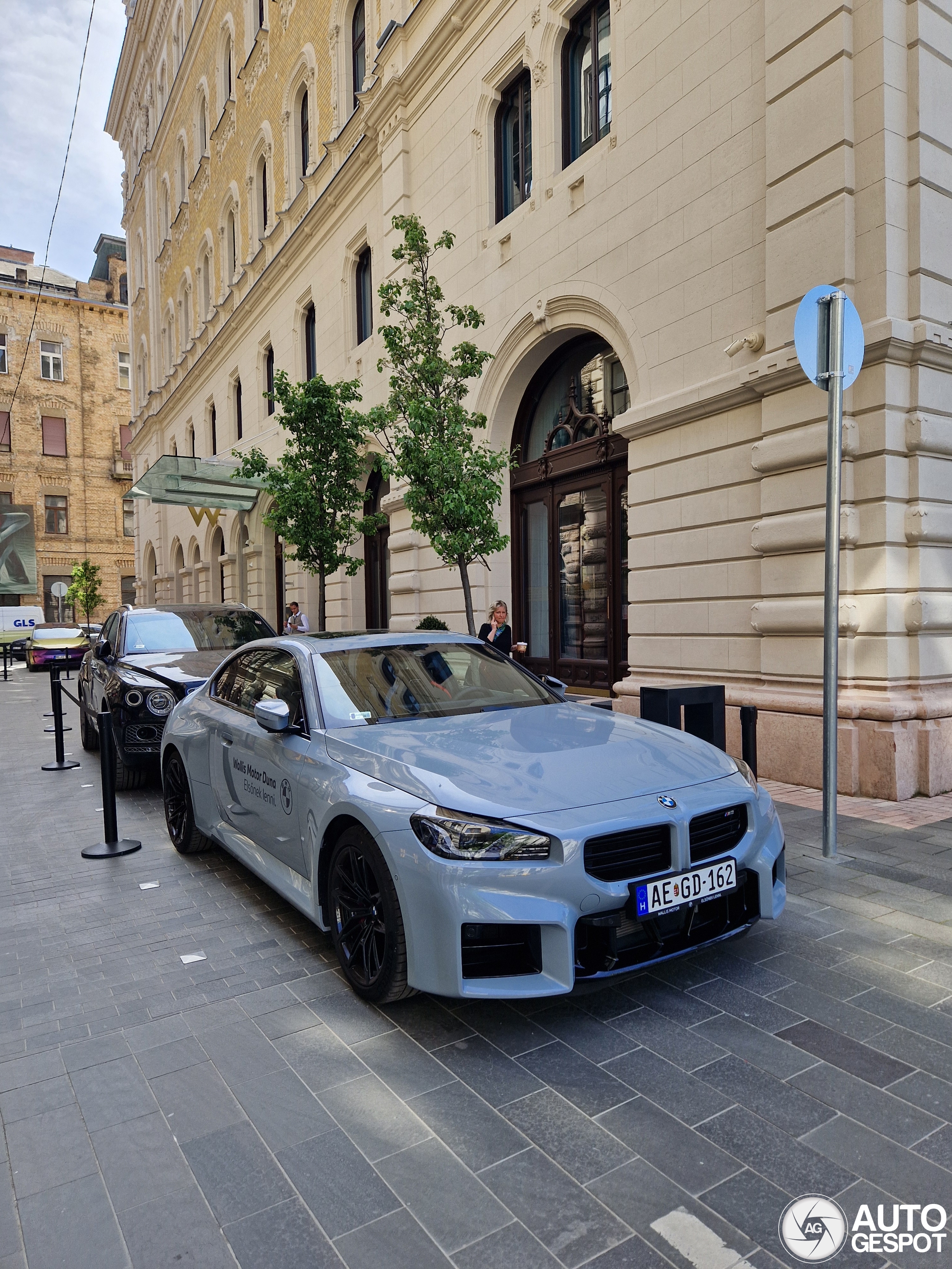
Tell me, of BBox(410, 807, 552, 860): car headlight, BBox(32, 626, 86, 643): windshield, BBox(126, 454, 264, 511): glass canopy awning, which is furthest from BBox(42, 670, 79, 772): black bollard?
BBox(32, 626, 86, 643): windshield

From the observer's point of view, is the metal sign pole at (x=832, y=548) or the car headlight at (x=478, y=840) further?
the metal sign pole at (x=832, y=548)

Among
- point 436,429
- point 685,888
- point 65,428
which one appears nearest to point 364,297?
point 436,429

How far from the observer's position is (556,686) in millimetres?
4980

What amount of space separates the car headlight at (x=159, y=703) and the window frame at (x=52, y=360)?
47979 mm

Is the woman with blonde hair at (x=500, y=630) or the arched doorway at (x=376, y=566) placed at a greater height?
the arched doorway at (x=376, y=566)

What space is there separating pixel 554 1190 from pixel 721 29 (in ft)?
32.0

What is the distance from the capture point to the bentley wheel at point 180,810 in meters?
5.43

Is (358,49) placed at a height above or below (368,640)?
above

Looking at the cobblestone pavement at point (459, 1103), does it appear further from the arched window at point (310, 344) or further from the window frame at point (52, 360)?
the window frame at point (52, 360)

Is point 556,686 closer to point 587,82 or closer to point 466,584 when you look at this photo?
point 466,584

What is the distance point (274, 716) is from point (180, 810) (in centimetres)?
212

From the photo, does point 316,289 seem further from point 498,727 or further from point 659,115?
point 498,727

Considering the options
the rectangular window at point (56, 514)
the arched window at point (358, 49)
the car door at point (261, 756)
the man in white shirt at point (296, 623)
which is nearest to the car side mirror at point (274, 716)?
the car door at point (261, 756)

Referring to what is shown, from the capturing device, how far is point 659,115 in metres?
8.92
